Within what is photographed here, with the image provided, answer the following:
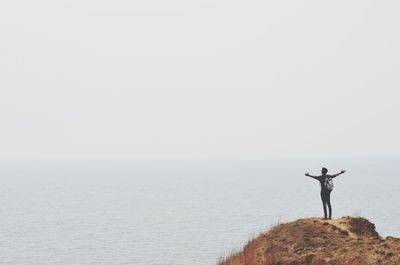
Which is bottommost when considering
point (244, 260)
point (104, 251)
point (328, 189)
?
point (104, 251)

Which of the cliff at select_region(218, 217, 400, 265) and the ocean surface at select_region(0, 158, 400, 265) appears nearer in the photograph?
the cliff at select_region(218, 217, 400, 265)

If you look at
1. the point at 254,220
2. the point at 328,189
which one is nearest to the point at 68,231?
the point at 254,220

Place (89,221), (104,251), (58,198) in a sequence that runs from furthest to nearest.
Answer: (58,198)
(89,221)
(104,251)

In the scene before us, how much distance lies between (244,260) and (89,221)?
331 feet

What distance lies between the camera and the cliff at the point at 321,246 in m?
17.4

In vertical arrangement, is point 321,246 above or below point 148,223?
above

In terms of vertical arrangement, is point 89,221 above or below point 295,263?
below

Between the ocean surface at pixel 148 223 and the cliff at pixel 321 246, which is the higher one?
the cliff at pixel 321 246

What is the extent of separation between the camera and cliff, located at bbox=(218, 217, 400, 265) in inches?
687

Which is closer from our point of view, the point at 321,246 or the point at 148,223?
the point at 321,246

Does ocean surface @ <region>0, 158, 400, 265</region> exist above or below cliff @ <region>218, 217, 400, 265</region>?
below

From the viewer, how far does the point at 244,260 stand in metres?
20.2

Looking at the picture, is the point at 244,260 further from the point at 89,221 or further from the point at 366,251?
the point at 89,221

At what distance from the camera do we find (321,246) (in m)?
19.9
